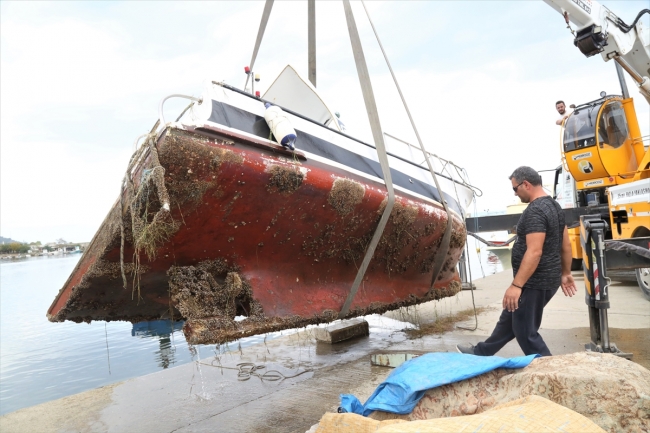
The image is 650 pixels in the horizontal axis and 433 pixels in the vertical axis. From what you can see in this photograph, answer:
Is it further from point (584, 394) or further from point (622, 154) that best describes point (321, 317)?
point (622, 154)

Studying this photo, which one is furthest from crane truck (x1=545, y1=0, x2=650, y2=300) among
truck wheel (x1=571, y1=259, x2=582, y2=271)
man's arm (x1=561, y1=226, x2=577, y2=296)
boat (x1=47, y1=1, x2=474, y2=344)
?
boat (x1=47, y1=1, x2=474, y2=344)

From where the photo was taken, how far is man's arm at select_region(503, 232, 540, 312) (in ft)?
9.41

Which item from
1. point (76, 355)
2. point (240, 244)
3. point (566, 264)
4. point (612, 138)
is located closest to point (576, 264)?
point (612, 138)

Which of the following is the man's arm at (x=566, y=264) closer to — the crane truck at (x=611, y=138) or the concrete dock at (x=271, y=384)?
the concrete dock at (x=271, y=384)

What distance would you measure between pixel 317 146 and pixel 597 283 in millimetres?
2550

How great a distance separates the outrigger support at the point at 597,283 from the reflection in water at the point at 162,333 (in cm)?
389

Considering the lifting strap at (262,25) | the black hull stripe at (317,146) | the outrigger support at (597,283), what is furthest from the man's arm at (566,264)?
the lifting strap at (262,25)

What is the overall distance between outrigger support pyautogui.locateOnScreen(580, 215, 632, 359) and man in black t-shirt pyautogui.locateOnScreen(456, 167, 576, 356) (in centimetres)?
67

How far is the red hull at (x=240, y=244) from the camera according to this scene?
2746 mm

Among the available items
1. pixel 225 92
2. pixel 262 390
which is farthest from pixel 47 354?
pixel 225 92

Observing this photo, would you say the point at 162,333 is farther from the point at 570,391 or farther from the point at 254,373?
the point at 570,391

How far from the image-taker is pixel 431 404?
199cm

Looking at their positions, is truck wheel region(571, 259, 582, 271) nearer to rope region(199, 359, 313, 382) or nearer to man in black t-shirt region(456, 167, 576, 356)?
man in black t-shirt region(456, 167, 576, 356)

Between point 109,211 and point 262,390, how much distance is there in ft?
6.52
